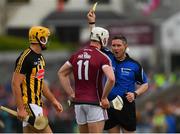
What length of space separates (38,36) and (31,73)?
0.55 m

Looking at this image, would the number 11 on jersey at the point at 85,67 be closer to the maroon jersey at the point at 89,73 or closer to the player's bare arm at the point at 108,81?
the maroon jersey at the point at 89,73

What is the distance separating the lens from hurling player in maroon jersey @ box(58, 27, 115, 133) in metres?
13.5

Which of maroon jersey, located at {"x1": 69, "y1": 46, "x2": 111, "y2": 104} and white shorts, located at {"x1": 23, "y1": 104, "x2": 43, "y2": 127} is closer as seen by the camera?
white shorts, located at {"x1": 23, "y1": 104, "x2": 43, "y2": 127}

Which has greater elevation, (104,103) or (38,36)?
(38,36)

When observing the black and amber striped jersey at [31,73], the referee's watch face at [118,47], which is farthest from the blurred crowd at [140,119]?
the black and amber striped jersey at [31,73]

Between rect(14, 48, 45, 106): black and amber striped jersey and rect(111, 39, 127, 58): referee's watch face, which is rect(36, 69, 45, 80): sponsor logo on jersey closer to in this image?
rect(14, 48, 45, 106): black and amber striped jersey

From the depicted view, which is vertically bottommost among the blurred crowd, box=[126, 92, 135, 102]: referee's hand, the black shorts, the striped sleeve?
the blurred crowd

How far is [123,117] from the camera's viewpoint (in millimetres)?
14664

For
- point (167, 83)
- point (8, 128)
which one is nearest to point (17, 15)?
point (167, 83)

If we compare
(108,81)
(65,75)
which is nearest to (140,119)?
(65,75)

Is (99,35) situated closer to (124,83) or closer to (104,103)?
(104,103)

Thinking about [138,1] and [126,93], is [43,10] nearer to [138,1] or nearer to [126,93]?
[138,1]

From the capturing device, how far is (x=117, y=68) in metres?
14.5

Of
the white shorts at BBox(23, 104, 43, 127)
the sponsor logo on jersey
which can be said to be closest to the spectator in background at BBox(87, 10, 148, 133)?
the sponsor logo on jersey
